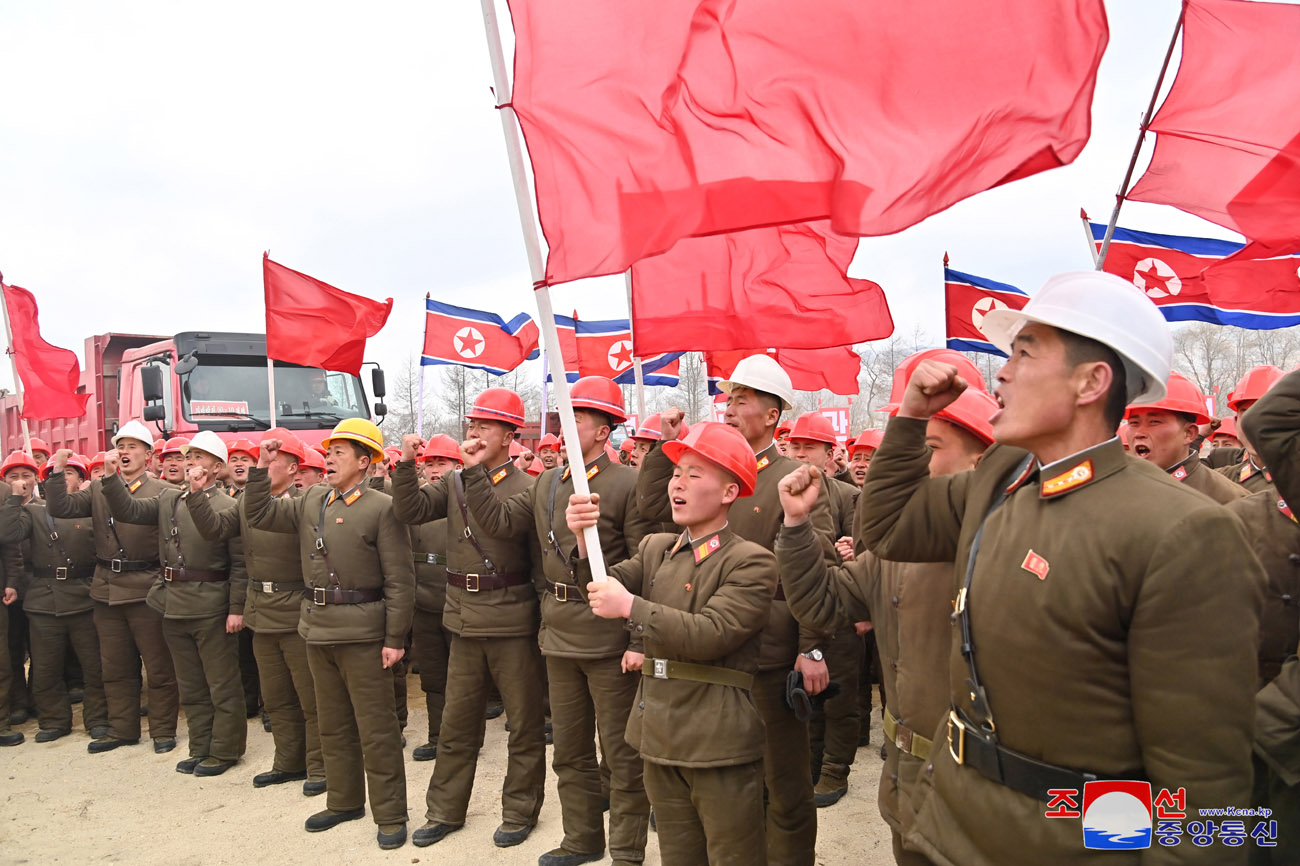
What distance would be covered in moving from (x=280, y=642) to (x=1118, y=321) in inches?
251

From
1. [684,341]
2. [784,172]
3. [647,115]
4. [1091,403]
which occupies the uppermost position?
[647,115]

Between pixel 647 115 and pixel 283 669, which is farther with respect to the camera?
pixel 283 669

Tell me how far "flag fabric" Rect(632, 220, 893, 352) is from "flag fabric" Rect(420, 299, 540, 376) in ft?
27.2

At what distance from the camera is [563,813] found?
18.0 feet

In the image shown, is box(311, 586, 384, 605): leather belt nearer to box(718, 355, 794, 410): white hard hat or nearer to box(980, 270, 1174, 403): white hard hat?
box(718, 355, 794, 410): white hard hat

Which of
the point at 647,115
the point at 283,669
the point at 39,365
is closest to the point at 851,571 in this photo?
the point at 647,115

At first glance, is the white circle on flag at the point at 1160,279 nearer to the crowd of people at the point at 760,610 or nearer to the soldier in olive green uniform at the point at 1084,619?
the crowd of people at the point at 760,610

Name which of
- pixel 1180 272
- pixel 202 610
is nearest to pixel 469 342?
pixel 202 610

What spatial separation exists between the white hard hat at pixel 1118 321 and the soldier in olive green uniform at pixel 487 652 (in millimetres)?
4130

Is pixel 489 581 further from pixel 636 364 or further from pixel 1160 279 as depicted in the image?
pixel 1160 279

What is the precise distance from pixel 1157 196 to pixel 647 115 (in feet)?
9.43

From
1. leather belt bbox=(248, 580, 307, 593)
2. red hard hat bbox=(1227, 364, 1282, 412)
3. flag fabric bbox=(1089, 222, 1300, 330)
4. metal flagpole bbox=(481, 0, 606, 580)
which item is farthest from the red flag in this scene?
red hard hat bbox=(1227, 364, 1282, 412)

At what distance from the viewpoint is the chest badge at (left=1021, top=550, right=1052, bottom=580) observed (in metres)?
2.16

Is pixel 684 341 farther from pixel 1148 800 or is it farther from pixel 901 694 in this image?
pixel 1148 800
